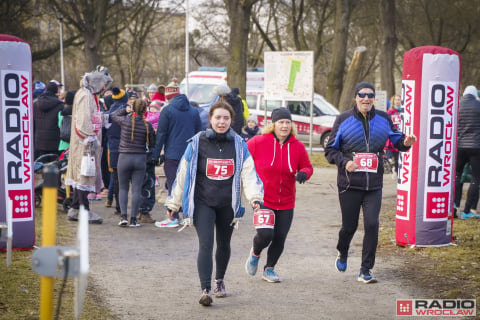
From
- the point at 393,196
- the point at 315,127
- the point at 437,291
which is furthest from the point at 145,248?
the point at 315,127

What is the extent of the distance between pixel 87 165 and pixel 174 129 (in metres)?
1.35

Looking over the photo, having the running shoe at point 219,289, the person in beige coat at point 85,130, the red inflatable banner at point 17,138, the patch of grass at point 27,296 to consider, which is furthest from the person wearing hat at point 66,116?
the running shoe at point 219,289

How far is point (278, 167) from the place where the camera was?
756 centimetres

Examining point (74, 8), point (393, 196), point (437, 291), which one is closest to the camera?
point (437, 291)

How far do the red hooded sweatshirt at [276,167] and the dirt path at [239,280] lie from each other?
35.9 inches

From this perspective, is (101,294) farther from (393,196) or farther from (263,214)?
(393,196)

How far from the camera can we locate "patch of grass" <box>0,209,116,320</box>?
6.26 metres

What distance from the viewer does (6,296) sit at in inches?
267

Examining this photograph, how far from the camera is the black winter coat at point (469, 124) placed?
1158cm

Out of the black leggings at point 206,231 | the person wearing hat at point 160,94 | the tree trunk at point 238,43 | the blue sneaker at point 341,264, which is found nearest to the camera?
the black leggings at point 206,231

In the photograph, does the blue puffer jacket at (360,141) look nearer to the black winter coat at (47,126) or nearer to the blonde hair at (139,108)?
the blonde hair at (139,108)

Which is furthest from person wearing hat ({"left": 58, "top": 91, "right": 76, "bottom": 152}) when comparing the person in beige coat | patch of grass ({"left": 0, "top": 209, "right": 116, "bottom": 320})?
patch of grass ({"left": 0, "top": 209, "right": 116, "bottom": 320})

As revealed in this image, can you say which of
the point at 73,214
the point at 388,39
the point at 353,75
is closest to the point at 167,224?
the point at 73,214

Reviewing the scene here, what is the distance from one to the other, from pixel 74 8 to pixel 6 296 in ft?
84.8
